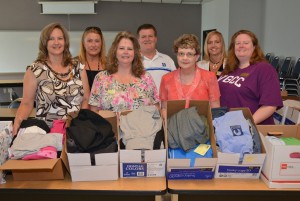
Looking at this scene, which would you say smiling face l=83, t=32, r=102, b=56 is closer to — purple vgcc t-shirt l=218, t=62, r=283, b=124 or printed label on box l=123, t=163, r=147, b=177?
purple vgcc t-shirt l=218, t=62, r=283, b=124

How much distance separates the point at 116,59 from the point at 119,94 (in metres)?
0.28

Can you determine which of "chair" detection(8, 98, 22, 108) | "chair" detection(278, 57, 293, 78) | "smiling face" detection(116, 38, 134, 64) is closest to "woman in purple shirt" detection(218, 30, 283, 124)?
"smiling face" detection(116, 38, 134, 64)

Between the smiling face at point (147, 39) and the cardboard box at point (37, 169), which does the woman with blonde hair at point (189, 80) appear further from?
the smiling face at point (147, 39)

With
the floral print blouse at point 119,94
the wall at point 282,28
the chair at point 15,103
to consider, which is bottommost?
the chair at point 15,103

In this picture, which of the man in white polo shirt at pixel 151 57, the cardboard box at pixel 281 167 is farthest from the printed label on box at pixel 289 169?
the man in white polo shirt at pixel 151 57

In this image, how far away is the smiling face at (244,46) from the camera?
209 cm

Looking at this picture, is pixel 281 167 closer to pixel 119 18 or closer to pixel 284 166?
pixel 284 166

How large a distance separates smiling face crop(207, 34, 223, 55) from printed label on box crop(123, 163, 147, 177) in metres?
1.82

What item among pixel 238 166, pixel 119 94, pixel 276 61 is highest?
pixel 276 61

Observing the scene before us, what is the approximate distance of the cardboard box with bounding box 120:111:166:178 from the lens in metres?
1.43

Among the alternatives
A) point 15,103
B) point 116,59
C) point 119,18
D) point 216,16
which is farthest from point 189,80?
point 119,18

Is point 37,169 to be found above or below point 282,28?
below

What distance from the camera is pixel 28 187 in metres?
1.45

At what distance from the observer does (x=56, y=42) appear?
2066 mm
